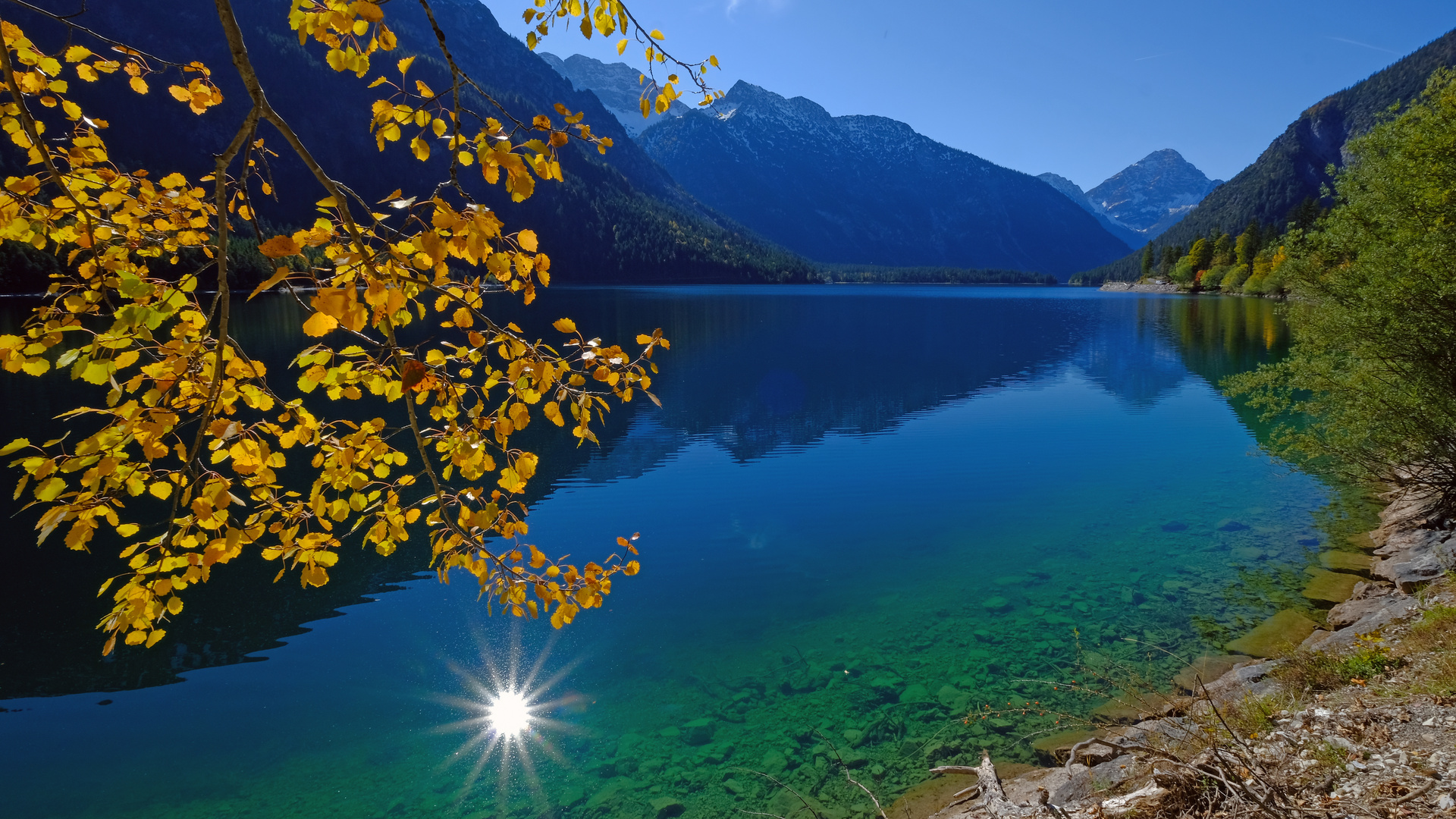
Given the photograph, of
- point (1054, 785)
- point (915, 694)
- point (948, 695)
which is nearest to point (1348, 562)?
point (948, 695)

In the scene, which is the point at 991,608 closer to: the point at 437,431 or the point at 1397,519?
the point at 1397,519

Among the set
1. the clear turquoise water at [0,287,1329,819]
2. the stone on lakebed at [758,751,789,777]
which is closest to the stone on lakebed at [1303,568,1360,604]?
the clear turquoise water at [0,287,1329,819]

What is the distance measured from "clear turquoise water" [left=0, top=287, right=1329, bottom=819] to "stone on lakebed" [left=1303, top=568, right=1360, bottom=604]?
0.25m

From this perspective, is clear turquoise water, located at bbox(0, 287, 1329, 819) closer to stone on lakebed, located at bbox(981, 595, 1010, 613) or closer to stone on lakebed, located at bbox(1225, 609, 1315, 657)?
stone on lakebed, located at bbox(981, 595, 1010, 613)

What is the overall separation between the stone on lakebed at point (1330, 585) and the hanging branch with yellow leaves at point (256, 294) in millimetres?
14280

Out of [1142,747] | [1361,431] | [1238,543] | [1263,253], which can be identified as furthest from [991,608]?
[1263,253]

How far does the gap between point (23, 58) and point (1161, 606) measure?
14838mm

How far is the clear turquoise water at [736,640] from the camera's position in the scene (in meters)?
8.75

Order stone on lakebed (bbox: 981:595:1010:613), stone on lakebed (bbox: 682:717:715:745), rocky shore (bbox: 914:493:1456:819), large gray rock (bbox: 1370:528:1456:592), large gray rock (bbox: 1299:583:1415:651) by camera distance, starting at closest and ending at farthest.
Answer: rocky shore (bbox: 914:493:1456:819)
stone on lakebed (bbox: 682:717:715:745)
large gray rock (bbox: 1299:583:1415:651)
large gray rock (bbox: 1370:528:1456:592)
stone on lakebed (bbox: 981:595:1010:613)

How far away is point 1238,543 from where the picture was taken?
49.6ft

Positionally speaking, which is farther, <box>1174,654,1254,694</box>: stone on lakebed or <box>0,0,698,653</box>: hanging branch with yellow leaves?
<box>1174,654,1254,694</box>: stone on lakebed

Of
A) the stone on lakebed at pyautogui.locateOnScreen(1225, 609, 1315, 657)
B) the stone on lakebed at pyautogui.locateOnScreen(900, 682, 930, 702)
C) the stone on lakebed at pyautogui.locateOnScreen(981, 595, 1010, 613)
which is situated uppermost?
the stone on lakebed at pyautogui.locateOnScreen(981, 595, 1010, 613)

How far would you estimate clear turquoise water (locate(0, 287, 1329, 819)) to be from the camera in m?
8.75

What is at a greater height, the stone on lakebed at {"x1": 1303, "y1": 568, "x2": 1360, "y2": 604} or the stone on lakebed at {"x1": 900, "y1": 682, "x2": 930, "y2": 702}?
the stone on lakebed at {"x1": 900, "y1": 682, "x2": 930, "y2": 702}
